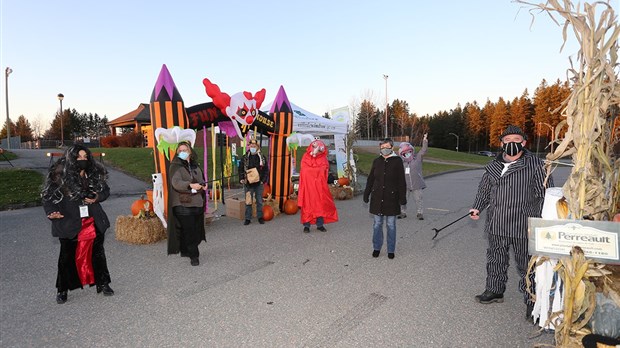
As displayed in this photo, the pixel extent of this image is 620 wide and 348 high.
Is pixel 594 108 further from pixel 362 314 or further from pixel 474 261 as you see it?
pixel 474 261

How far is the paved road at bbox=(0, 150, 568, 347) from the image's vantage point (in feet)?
11.0

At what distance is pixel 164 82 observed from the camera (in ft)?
22.0

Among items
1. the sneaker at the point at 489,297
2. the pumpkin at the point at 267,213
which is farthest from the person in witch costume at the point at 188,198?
the sneaker at the point at 489,297

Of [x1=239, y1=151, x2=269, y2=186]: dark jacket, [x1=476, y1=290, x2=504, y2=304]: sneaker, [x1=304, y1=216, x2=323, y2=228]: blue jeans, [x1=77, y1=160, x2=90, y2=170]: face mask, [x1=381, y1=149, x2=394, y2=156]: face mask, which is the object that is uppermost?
[x1=381, y1=149, x2=394, y2=156]: face mask

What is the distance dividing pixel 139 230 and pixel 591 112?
6519 mm

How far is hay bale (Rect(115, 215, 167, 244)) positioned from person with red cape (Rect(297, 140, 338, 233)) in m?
2.75

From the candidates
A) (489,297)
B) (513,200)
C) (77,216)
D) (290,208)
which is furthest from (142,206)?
(513,200)

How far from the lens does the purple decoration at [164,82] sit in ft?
22.0

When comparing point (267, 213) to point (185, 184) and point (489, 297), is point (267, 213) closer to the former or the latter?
point (185, 184)

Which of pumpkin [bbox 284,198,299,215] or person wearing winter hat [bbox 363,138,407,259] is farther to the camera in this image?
pumpkin [bbox 284,198,299,215]

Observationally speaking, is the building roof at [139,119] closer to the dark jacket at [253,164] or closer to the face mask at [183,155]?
the dark jacket at [253,164]

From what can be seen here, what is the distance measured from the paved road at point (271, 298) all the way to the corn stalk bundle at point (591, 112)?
1503 mm

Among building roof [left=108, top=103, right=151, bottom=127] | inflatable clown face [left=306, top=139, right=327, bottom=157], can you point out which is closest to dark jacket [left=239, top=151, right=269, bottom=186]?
inflatable clown face [left=306, top=139, right=327, bottom=157]

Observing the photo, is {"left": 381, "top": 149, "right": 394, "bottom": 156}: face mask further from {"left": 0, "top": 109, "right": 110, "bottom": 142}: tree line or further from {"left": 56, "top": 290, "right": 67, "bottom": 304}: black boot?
{"left": 0, "top": 109, "right": 110, "bottom": 142}: tree line
